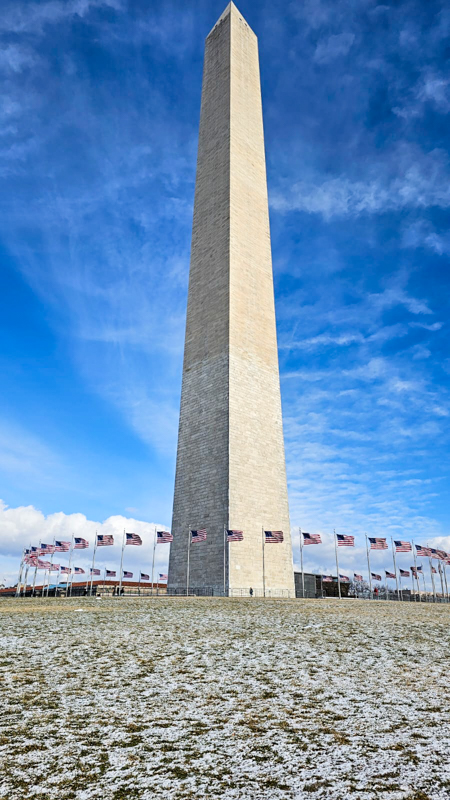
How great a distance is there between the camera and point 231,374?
125 feet

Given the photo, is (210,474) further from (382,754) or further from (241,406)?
(382,754)

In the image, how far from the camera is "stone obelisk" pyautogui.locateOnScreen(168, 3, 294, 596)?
35844 mm

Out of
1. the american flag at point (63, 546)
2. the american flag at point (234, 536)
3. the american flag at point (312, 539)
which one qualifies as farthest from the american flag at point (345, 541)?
the american flag at point (63, 546)

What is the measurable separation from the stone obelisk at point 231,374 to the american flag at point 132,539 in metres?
3.49

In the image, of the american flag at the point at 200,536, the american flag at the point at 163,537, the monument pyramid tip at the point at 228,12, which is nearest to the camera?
the american flag at the point at 200,536

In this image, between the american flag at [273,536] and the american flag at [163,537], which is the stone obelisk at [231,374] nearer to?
the american flag at [273,536]

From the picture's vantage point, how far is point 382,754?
622 cm

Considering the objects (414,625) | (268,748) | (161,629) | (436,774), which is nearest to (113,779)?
(268,748)

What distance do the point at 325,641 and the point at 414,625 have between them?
5.59 m

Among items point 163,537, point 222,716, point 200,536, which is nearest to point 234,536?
point 200,536

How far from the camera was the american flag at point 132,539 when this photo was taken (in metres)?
34.9

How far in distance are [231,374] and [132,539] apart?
12.7 m

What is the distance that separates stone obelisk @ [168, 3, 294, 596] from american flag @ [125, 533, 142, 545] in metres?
3.49

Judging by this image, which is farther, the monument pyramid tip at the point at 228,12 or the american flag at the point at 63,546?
the monument pyramid tip at the point at 228,12
